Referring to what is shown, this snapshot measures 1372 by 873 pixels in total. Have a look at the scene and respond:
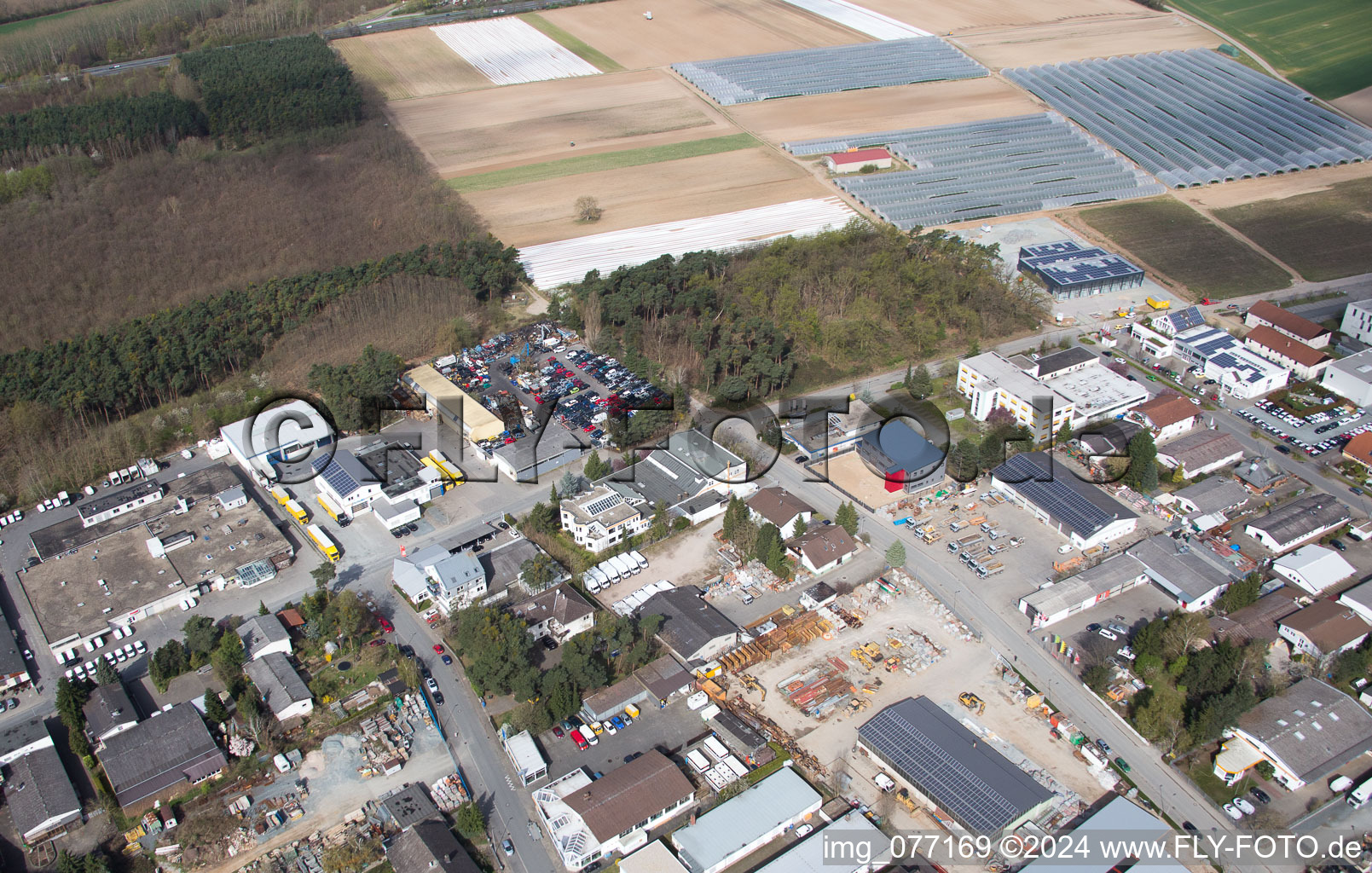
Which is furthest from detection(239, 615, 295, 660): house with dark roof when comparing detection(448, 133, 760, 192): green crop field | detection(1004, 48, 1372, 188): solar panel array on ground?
detection(1004, 48, 1372, 188): solar panel array on ground

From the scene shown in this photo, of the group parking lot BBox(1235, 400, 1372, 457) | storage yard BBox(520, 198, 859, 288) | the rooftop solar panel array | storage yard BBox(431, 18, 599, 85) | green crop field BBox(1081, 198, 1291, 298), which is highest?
storage yard BBox(431, 18, 599, 85)

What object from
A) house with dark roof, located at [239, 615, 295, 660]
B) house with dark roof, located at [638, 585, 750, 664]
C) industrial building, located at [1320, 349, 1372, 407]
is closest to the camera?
house with dark roof, located at [638, 585, 750, 664]

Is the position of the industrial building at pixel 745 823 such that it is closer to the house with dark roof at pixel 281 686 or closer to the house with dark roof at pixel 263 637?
the house with dark roof at pixel 281 686

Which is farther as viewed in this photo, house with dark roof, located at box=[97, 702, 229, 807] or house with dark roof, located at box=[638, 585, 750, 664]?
house with dark roof, located at box=[638, 585, 750, 664]

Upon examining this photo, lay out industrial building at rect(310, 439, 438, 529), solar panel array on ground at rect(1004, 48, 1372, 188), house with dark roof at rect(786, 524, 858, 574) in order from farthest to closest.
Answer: solar panel array on ground at rect(1004, 48, 1372, 188), industrial building at rect(310, 439, 438, 529), house with dark roof at rect(786, 524, 858, 574)

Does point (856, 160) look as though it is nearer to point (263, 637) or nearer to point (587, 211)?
point (587, 211)

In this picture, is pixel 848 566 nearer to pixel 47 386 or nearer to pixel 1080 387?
pixel 1080 387

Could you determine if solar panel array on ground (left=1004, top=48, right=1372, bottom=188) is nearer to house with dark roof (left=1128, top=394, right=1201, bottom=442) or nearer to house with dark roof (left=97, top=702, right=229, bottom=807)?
house with dark roof (left=1128, top=394, right=1201, bottom=442)
